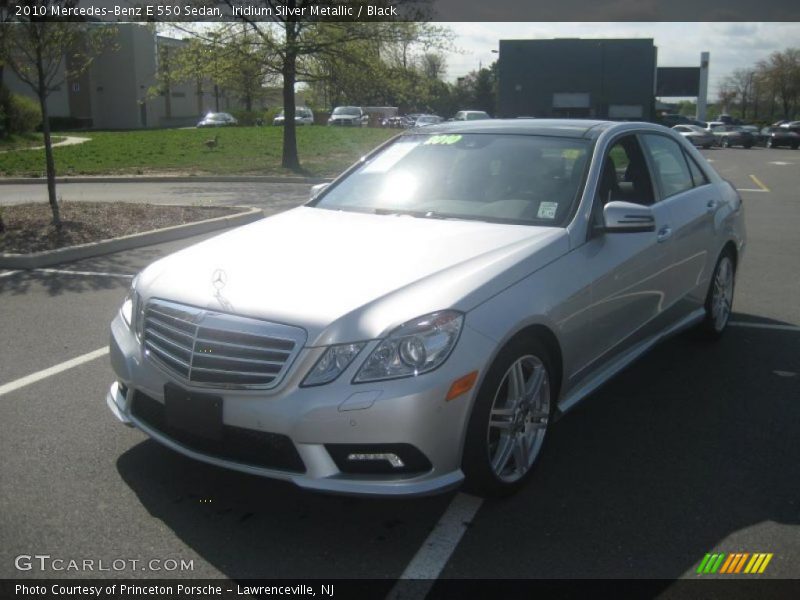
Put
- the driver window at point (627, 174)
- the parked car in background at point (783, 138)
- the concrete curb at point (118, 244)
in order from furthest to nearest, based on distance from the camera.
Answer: the parked car in background at point (783, 138), the concrete curb at point (118, 244), the driver window at point (627, 174)

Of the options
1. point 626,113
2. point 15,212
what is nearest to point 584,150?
point 15,212

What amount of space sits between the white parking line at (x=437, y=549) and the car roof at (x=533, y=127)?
228 cm

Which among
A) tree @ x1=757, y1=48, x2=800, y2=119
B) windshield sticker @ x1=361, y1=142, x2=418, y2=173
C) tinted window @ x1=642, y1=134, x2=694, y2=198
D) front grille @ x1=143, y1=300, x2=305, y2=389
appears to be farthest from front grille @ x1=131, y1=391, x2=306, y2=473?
tree @ x1=757, y1=48, x2=800, y2=119

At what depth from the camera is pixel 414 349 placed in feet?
10.5

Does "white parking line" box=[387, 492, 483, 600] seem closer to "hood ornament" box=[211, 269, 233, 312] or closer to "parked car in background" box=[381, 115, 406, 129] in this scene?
"hood ornament" box=[211, 269, 233, 312]

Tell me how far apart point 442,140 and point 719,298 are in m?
2.47

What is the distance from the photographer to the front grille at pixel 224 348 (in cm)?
323

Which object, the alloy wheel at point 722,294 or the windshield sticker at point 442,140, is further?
the alloy wheel at point 722,294

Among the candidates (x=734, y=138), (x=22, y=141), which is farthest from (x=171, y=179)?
(x=734, y=138)

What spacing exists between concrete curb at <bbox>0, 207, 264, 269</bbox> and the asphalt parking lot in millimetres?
3705

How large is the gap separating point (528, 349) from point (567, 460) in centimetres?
81

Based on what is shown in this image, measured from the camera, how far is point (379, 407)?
310cm

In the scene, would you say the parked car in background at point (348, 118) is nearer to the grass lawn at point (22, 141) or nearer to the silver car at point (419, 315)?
the grass lawn at point (22, 141)

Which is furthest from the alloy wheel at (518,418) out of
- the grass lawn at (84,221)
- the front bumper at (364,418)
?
the grass lawn at (84,221)
